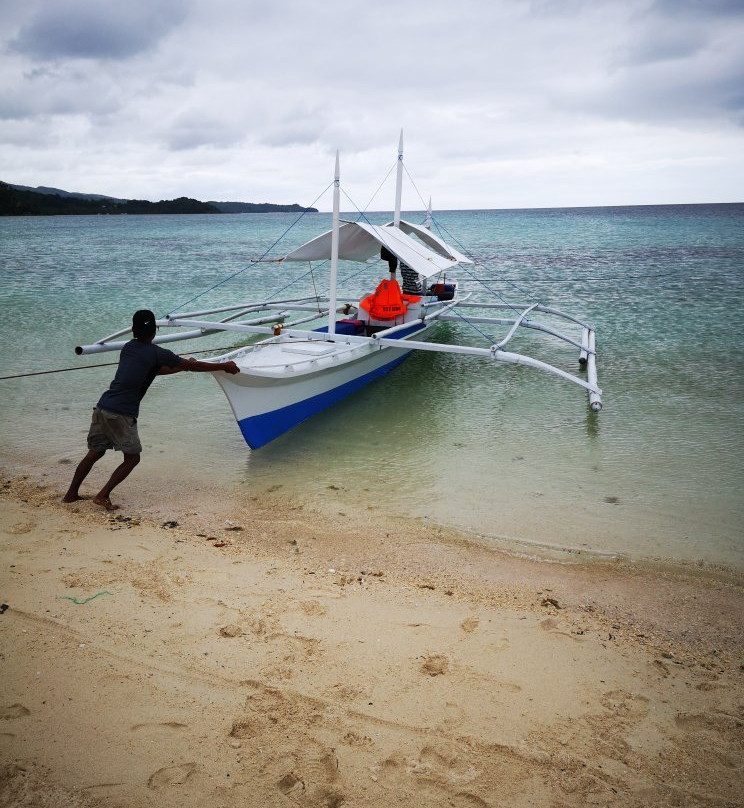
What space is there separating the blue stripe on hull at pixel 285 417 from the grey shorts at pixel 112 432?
4.56ft

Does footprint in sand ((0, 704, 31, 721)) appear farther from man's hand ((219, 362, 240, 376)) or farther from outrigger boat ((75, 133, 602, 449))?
outrigger boat ((75, 133, 602, 449))

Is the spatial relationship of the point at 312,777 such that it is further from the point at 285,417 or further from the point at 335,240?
the point at 335,240

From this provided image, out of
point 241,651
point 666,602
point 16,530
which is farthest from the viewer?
point 16,530

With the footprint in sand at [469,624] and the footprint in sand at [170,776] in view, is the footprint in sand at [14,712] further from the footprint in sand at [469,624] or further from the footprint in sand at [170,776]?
the footprint in sand at [469,624]

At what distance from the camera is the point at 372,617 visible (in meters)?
3.32

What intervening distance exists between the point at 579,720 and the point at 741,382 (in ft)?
26.6

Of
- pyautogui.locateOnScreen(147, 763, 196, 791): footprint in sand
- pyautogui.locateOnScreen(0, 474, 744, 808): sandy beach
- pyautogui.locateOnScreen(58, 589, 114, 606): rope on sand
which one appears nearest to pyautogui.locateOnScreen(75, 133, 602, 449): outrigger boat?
pyautogui.locateOnScreen(0, 474, 744, 808): sandy beach

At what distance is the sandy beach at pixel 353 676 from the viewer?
224cm

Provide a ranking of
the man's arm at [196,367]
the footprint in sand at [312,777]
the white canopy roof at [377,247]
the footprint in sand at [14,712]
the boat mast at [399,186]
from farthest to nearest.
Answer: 1. the boat mast at [399,186]
2. the white canopy roof at [377,247]
3. the man's arm at [196,367]
4. the footprint in sand at [14,712]
5. the footprint in sand at [312,777]

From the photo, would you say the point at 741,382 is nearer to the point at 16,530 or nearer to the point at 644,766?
the point at 644,766

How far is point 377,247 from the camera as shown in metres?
10.4

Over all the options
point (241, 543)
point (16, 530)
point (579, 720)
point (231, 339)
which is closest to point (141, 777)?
point (579, 720)

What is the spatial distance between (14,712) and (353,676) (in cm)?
143

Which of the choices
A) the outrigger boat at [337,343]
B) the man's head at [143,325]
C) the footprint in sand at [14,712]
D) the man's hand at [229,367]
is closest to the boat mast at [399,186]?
the outrigger boat at [337,343]
